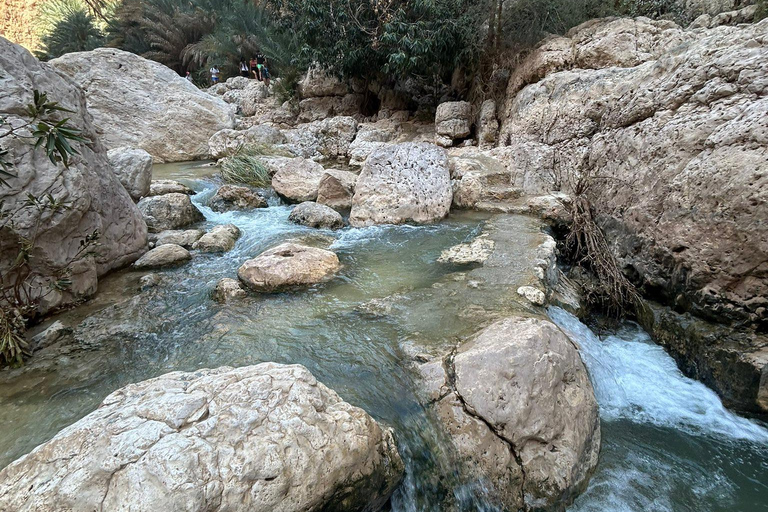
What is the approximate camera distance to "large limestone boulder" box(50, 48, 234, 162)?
10508 mm

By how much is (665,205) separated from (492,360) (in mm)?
2758

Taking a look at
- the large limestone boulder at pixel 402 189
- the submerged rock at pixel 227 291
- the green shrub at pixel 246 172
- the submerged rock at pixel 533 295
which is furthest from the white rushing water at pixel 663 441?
the green shrub at pixel 246 172

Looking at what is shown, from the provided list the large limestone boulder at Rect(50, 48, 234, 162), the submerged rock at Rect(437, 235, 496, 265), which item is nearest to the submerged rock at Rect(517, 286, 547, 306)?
the submerged rock at Rect(437, 235, 496, 265)

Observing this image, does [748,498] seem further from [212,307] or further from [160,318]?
[160,318]

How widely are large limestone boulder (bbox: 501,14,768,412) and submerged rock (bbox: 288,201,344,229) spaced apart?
11.4 feet

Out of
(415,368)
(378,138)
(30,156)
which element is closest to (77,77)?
(378,138)

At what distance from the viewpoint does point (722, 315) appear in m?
3.33

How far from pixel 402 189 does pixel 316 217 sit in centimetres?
142

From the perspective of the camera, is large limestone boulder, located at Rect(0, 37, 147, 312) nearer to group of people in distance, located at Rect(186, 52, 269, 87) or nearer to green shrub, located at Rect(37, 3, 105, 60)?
group of people in distance, located at Rect(186, 52, 269, 87)

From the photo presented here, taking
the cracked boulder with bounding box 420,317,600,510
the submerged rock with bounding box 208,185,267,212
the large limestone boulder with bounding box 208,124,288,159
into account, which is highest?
the large limestone boulder with bounding box 208,124,288,159

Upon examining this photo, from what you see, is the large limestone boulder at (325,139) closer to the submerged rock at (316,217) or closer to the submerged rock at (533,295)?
the submerged rock at (316,217)

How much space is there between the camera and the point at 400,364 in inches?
115

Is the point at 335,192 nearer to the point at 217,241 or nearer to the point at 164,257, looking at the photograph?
the point at 217,241

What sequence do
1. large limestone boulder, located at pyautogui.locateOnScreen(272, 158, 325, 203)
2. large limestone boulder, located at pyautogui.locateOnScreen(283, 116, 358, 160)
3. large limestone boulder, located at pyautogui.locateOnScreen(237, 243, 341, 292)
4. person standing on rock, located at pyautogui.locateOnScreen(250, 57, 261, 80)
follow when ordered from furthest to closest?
person standing on rock, located at pyautogui.locateOnScreen(250, 57, 261, 80), large limestone boulder, located at pyautogui.locateOnScreen(283, 116, 358, 160), large limestone boulder, located at pyautogui.locateOnScreen(272, 158, 325, 203), large limestone boulder, located at pyautogui.locateOnScreen(237, 243, 341, 292)
